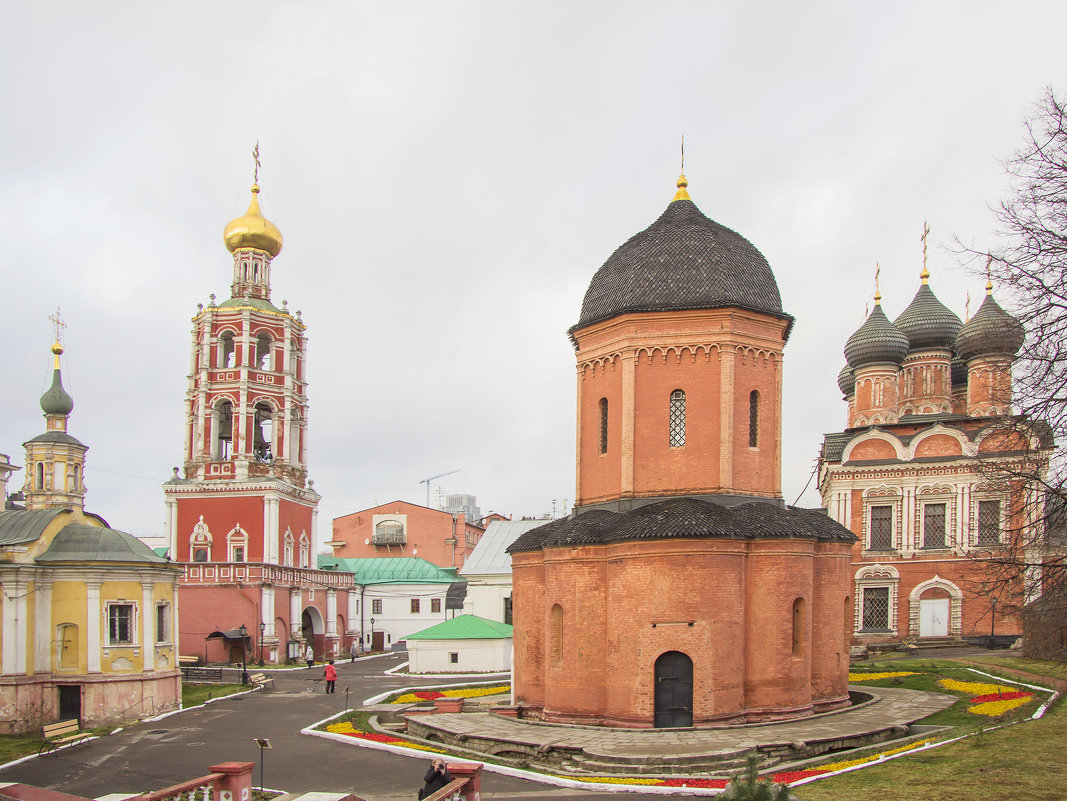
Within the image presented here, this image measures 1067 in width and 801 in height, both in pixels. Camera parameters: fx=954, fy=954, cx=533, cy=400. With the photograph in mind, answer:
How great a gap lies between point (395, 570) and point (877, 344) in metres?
28.8

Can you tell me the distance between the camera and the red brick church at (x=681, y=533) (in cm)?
1812

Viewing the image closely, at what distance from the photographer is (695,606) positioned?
18.1 meters

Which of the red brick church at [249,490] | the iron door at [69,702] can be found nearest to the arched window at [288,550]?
the red brick church at [249,490]

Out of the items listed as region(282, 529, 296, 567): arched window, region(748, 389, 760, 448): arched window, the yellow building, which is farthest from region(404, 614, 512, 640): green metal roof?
region(748, 389, 760, 448): arched window

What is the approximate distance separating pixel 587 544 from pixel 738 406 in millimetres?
4612

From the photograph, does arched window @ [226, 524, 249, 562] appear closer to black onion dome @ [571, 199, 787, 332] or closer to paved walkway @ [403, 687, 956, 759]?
paved walkway @ [403, 687, 956, 759]

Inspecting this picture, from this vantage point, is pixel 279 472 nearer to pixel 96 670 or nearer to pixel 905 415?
pixel 96 670

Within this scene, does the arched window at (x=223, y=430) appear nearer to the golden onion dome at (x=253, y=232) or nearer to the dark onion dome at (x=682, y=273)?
the golden onion dome at (x=253, y=232)

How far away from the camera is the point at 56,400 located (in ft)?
112

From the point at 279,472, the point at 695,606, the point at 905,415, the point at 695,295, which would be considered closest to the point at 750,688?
the point at 695,606

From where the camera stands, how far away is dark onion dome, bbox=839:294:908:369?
128 feet

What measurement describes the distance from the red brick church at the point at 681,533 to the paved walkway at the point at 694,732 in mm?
576

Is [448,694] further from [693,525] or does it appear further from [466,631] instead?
[693,525]

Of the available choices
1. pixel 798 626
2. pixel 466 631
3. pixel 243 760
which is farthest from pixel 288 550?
pixel 798 626
